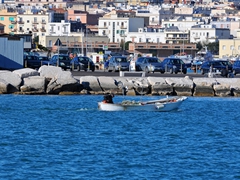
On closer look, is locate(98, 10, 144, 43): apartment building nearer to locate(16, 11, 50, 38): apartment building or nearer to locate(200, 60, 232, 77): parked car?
locate(16, 11, 50, 38): apartment building

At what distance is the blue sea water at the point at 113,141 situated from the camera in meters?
26.3

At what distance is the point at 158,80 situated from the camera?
156 ft

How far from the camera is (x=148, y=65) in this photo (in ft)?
204

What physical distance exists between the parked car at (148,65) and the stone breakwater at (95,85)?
12.5 metres

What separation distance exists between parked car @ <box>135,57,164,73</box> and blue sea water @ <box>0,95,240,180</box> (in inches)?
634

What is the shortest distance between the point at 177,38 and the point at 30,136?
498 ft

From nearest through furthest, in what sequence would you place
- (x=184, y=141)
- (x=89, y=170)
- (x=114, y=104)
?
(x=89, y=170) → (x=184, y=141) → (x=114, y=104)

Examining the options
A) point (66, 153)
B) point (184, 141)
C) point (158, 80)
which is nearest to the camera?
point (66, 153)

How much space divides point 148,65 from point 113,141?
30.7 meters

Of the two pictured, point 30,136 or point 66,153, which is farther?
point 30,136

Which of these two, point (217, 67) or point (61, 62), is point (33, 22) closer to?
point (61, 62)

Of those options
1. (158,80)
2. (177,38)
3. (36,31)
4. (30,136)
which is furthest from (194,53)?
(30,136)

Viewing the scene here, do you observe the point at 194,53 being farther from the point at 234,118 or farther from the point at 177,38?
the point at 234,118

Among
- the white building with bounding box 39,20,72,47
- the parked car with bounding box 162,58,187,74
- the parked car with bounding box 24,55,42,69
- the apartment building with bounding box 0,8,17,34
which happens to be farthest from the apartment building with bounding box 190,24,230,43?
the parked car with bounding box 24,55,42,69
